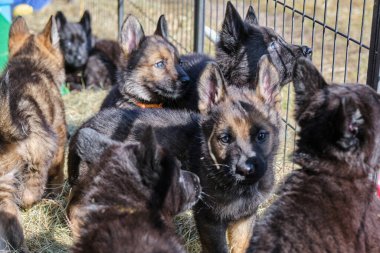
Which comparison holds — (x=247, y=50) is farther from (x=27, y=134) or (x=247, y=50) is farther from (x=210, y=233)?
(x=27, y=134)

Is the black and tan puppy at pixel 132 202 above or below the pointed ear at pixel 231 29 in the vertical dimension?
below

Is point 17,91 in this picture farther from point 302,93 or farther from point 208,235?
point 302,93

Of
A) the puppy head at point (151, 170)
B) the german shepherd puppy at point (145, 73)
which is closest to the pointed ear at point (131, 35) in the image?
the german shepherd puppy at point (145, 73)

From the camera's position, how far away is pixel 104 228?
2.97m

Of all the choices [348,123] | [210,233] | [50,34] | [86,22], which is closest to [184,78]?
[50,34]

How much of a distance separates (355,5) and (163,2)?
426 centimetres

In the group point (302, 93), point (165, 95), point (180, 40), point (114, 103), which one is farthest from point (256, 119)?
point (180, 40)

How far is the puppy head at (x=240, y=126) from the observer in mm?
3967

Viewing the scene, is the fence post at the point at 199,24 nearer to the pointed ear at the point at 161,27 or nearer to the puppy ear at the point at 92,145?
the pointed ear at the point at 161,27

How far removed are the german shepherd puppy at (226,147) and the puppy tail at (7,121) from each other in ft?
1.69

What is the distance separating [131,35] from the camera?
20.6ft

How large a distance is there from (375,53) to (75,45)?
637 cm

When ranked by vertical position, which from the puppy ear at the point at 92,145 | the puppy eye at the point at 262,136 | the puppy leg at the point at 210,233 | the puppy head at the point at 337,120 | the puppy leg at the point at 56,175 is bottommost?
the puppy leg at the point at 56,175

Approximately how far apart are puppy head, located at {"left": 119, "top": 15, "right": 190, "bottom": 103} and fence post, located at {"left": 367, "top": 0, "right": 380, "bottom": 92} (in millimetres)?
2072
